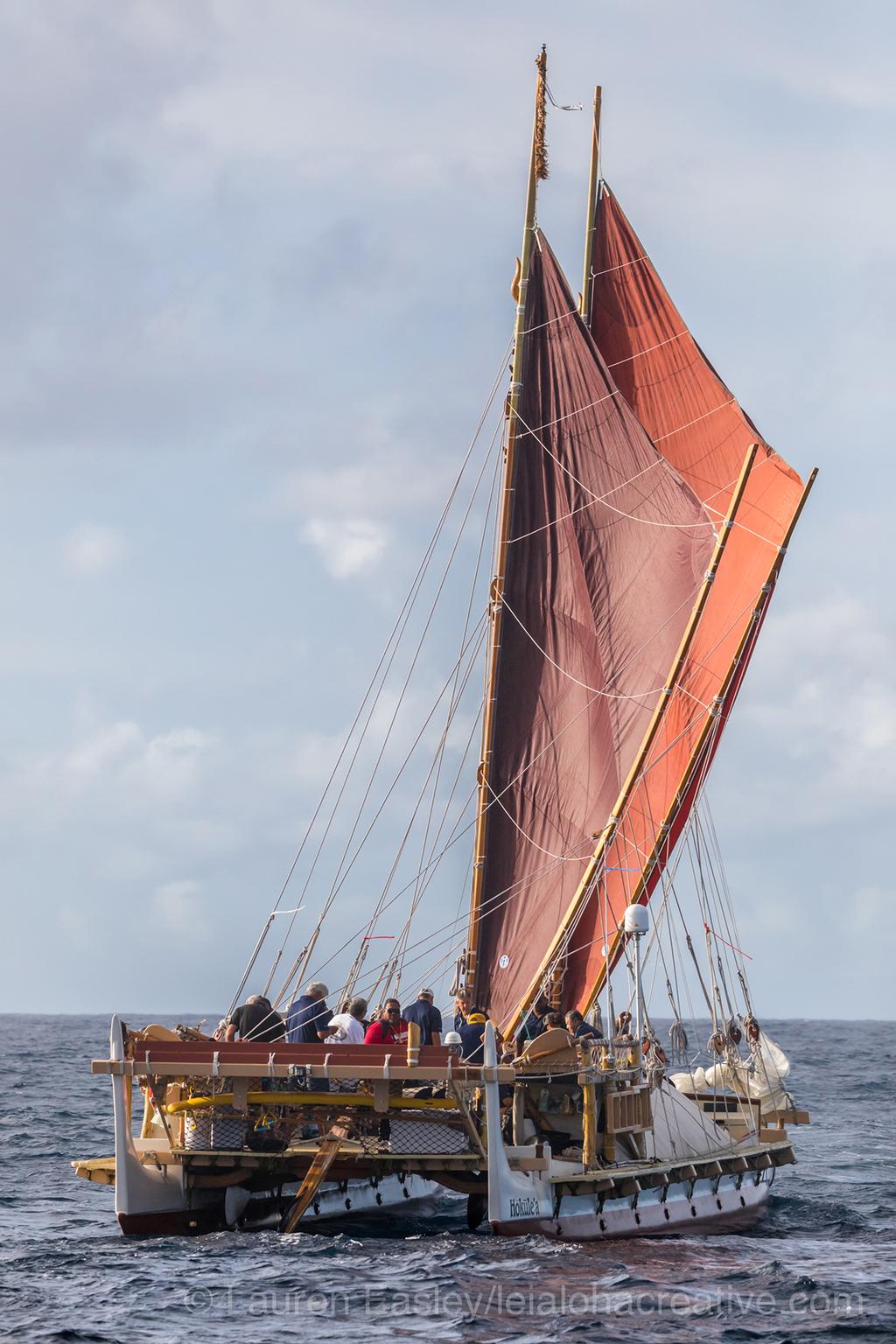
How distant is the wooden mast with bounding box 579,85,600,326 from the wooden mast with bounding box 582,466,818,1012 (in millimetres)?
6808


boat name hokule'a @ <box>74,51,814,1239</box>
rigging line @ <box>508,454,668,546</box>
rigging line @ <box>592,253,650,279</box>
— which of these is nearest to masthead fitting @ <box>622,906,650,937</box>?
boat name hokule'a @ <box>74,51,814,1239</box>

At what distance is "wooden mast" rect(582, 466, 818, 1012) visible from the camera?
100 feet

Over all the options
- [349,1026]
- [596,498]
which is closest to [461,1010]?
[349,1026]

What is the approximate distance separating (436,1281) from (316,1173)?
2.71 metres

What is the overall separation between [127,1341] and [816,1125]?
31960 mm

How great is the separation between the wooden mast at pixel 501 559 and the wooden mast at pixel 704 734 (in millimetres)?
2388

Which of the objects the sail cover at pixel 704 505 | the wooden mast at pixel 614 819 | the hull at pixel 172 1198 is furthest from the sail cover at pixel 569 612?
the hull at pixel 172 1198

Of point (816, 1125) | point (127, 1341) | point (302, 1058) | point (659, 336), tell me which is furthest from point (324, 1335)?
point (816, 1125)

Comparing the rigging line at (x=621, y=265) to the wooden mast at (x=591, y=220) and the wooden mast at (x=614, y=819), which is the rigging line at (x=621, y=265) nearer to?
the wooden mast at (x=591, y=220)

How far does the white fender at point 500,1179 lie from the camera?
2197 cm

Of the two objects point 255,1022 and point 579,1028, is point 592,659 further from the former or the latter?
point 255,1022

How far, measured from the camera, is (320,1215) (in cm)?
2511

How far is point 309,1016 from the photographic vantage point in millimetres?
24938

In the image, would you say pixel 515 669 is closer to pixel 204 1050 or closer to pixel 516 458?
pixel 516 458
